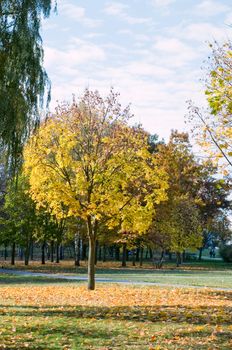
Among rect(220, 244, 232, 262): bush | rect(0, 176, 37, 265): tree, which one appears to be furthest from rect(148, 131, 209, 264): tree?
rect(220, 244, 232, 262): bush

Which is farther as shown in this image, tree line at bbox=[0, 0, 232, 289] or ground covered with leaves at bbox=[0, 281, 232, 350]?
tree line at bbox=[0, 0, 232, 289]

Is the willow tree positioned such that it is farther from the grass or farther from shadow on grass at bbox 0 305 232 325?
the grass

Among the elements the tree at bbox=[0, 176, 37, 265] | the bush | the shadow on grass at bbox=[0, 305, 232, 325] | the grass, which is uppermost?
the tree at bbox=[0, 176, 37, 265]

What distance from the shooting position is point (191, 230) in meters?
46.8

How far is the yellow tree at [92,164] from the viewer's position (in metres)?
19.2

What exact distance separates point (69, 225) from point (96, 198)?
26.2 metres

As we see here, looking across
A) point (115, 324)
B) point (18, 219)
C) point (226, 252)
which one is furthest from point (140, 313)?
point (226, 252)

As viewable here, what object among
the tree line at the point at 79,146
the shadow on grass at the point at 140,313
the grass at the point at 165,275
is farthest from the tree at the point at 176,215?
the shadow on grass at the point at 140,313

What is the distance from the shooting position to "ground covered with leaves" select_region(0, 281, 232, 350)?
8414 millimetres

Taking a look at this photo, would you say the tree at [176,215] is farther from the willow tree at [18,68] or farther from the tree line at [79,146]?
the willow tree at [18,68]

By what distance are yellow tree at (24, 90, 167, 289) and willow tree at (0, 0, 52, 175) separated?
5.45m

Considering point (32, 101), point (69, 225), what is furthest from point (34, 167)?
point (69, 225)

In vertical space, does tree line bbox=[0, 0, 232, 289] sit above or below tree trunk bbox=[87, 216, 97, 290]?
above

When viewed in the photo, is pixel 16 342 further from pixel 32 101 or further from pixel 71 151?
pixel 71 151
